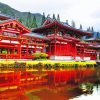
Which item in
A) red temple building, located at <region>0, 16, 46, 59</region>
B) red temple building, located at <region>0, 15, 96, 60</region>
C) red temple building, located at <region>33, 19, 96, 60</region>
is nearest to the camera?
red temple building, located at <region>0, 16, 46, 59</region>

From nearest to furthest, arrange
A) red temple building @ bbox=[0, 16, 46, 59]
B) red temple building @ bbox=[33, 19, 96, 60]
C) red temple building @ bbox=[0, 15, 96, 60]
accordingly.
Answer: red temple building @ bbox=[0, 16, 46, 59] → red temple building @ bbox=[0, 15, 96, 60] → red temple building @ bbox=[33, 19, 96, 60]

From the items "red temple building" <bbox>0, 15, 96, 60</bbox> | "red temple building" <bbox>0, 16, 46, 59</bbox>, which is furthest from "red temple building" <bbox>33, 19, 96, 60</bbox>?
"red temple building" <bbox>0, 16, 46, 59</bbox>

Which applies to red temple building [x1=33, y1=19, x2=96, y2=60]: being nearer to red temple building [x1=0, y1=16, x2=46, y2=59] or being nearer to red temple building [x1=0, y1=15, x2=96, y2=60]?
red temple building [x1=0, y1=15, x2=96, y2=60]

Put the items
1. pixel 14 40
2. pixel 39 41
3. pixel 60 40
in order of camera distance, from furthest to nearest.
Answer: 1. pixel 60 40
2. pixel 39 41
3. pixel 14 40

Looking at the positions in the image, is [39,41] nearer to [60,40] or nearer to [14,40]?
[60,40]

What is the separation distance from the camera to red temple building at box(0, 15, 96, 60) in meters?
38.3

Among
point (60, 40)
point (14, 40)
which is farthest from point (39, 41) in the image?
point (14, 40)

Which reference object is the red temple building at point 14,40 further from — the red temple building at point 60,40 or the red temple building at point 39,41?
the red temple building at point 60,40

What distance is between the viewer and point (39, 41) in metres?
47.2

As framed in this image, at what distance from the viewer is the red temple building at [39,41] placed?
126ft

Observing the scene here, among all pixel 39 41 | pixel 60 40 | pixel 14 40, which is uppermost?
pixel 60 40

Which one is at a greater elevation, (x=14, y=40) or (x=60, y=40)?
(x=60, y=40)

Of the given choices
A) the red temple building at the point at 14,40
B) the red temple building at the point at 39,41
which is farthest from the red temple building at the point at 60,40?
the red temple building at the point at 14,40

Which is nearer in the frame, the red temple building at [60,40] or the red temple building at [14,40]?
the red temple building at [14,40]
